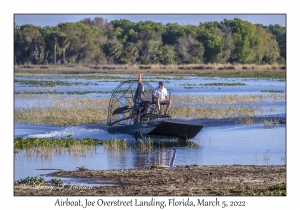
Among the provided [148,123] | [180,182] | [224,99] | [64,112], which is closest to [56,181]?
[180,182]

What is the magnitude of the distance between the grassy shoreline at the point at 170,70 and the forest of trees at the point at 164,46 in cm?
475

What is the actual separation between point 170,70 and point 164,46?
20.3m

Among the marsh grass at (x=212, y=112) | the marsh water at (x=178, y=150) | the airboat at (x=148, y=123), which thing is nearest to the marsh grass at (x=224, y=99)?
the marsh grass at (x=212, y=112)

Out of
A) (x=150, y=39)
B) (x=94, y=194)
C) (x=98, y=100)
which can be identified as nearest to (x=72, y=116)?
(x=98, y=100)

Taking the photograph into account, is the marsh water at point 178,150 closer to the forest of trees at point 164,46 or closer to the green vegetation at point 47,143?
the green vegetation at point 47,143

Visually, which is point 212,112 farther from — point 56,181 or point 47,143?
point 56,181

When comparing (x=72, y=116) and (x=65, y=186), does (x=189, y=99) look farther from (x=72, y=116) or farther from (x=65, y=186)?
(x=65, y=186)

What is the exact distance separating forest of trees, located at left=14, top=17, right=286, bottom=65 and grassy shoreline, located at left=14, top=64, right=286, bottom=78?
4.75 meters

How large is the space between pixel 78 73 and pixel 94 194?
64.1 meters

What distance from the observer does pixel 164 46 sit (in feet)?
326

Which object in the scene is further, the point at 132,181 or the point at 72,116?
the point at 72,116

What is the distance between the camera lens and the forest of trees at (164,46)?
90.2 metres

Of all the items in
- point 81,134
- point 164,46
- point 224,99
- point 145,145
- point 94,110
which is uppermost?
point 164,46

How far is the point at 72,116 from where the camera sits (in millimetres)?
30234
